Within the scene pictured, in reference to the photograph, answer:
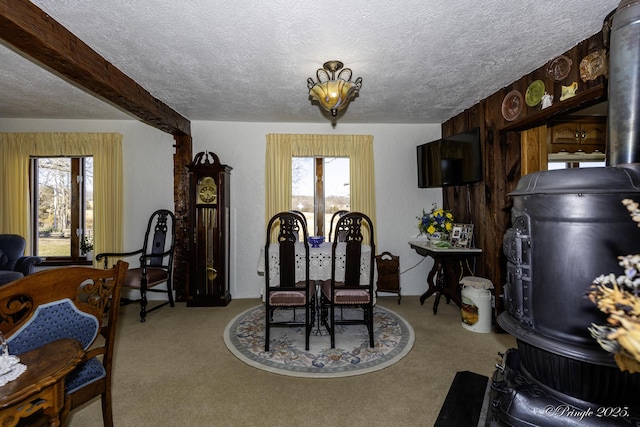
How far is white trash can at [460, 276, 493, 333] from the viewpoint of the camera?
2990 millimetres

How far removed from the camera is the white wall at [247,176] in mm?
4090

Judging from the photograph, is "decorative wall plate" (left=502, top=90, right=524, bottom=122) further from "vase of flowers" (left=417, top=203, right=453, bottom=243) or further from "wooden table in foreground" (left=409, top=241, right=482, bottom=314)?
"wooden table in foreground" (left=409, top=241, right=482, bottom=314)

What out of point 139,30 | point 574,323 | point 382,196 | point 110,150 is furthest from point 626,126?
point 110,150

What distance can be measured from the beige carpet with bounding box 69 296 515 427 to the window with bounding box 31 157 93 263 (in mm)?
2015

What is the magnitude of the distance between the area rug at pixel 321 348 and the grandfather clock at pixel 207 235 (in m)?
0.68

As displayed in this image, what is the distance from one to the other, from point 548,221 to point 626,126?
0.53 meters

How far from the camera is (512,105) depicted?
2838 mm

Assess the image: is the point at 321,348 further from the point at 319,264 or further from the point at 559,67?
the point at 559,67

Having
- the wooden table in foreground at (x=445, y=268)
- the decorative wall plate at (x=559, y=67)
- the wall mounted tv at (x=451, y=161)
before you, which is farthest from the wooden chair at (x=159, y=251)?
the decorative wall plate at (x=559, y=67)

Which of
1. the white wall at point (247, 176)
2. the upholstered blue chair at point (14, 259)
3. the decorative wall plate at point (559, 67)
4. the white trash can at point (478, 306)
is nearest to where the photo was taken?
the decorative wall plate at point (559, 67)

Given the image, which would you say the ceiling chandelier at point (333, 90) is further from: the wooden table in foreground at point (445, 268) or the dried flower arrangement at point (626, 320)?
the wooden table in foreground at point (445, 268)

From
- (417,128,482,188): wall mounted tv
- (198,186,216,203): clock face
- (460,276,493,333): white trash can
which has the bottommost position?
(460,276,493,333): white trash can

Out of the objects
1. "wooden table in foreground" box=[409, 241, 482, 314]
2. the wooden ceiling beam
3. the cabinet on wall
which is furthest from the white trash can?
the wooden ceiling beam

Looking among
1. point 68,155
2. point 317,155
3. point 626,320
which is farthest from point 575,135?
point 68,155
